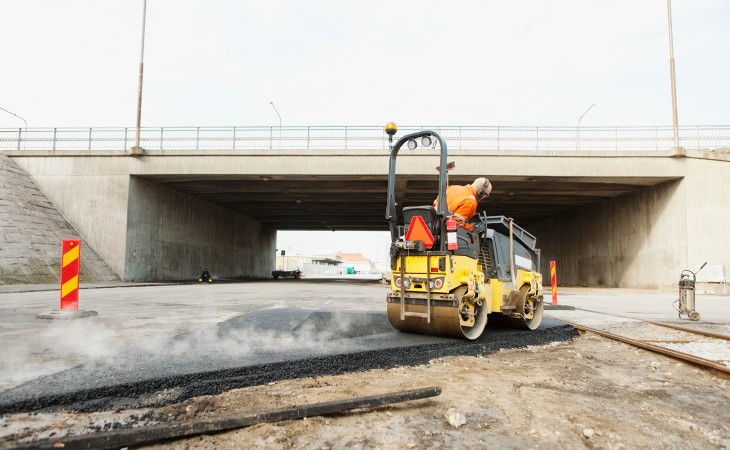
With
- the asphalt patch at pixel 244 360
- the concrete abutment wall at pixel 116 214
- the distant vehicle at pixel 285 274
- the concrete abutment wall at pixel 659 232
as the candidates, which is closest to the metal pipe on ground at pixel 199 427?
the asphalt patch at pixel 244 360

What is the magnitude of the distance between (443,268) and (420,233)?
1.65 feet

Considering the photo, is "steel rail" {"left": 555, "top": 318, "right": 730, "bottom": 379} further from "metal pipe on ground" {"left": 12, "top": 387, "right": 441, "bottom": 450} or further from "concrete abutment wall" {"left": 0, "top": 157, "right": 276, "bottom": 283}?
"concrete abutment wall" {"left": 0, "top": 157, "right": 276, "bottom": 283}

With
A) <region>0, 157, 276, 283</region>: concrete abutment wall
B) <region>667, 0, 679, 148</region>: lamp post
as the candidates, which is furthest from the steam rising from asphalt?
<region>667, 0, 679, 148</region>: lamp post

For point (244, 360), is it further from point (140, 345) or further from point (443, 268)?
point (443, 268)

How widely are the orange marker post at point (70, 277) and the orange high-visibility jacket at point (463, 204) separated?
625 centimetres

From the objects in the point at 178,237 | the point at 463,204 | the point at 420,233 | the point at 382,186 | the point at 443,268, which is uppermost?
the point at 382,186

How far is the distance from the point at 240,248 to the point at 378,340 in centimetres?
3425

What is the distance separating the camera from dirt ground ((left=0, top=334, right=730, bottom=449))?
2.66m

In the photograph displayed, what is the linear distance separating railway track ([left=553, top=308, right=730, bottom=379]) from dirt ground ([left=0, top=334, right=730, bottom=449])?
0.27 meters

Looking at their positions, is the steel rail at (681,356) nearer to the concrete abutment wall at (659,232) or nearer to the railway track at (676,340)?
the railway track at (676,340)

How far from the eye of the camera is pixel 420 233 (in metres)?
5.45

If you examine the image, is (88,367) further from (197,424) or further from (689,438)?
(689,438)

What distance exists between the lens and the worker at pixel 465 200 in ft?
18.8

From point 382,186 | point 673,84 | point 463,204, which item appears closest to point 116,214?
point 382,186
